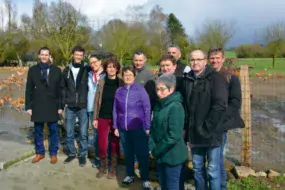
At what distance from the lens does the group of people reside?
3.36 meters

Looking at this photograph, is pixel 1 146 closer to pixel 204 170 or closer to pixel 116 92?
pixel 116 92

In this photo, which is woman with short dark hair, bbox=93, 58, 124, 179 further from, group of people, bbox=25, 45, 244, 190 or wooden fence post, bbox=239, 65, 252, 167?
wooden fence post, bbox=239, 65, 252, 167

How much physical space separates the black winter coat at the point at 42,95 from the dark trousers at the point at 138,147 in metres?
1.41

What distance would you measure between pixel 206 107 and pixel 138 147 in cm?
131

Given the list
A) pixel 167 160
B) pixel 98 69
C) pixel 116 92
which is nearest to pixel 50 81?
pixel 98 69

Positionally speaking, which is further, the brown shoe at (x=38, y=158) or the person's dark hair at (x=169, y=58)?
the brown shoe at (x=38, y=158)

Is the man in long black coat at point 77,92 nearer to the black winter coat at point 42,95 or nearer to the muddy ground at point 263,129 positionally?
the black winter coat at point 42,95

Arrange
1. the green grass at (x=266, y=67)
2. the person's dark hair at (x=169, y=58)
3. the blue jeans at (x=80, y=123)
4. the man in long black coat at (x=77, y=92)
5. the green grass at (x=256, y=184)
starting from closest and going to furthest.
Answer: the person's dark hair at (x=169, y=58)
the green grass at (x=256, y=184)
the man in long black coat at (x=77, y=92)
the blue jeans at (x=80, y=123)
the green grass at (x=266, y=67)

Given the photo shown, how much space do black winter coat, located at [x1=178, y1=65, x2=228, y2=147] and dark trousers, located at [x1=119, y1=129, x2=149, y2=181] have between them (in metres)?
0.95

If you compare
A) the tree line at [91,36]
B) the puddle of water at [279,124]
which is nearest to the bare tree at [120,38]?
the tree line at [91,36]

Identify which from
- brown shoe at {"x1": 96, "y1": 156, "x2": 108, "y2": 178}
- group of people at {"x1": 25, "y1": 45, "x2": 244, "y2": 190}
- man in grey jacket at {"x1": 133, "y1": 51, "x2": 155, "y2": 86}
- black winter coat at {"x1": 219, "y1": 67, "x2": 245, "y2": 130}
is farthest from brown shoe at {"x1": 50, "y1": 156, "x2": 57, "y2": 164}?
black winter coat at {"x1": 219, "y1": 67, "x2": 245, "y2": 130}

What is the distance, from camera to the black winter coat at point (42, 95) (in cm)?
507

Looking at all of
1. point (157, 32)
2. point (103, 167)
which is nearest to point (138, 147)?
point (103, 167)

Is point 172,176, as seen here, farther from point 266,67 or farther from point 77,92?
point 266,67
